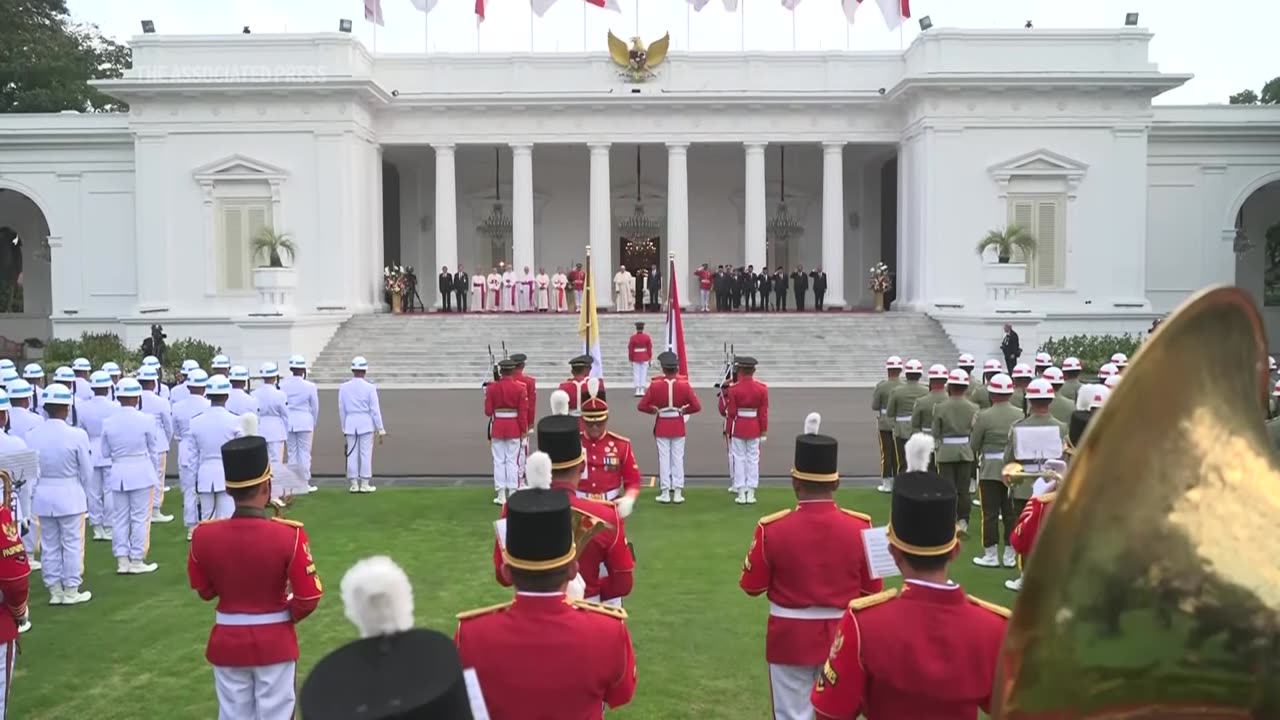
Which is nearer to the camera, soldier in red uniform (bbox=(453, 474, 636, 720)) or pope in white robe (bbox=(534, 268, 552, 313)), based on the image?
soldier in red uniform (bbox=(453, 474, 636, 720))

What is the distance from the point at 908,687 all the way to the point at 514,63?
114 ft

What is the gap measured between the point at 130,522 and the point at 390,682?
30.5 ft

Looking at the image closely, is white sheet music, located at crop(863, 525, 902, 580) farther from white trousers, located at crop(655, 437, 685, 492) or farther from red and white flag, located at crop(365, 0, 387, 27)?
red and white flag, located at crop(365, 0, 387, 27)

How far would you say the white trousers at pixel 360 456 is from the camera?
13.5 m

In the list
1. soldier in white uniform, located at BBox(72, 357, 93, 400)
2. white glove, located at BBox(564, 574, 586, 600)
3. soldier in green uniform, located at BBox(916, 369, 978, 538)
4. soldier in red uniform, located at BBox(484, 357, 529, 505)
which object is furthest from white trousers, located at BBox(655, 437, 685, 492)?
white glove, located at BBox(564, 574, 586, 600)

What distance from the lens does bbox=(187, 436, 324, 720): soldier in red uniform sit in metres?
4.95

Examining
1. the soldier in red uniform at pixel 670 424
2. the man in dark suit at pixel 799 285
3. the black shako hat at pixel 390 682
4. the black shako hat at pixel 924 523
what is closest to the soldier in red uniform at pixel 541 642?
the black shako hat at pixel 924 523

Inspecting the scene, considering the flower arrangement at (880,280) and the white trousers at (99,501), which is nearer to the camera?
the white trousers at (99,501)

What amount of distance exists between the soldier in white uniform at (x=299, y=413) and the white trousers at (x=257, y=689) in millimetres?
8685

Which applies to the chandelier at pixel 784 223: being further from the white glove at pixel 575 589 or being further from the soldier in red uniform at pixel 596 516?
the white glove at pixel 575 589

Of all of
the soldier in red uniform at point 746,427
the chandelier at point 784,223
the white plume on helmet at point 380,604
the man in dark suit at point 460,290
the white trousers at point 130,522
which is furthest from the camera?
the chandelier at point 784,223

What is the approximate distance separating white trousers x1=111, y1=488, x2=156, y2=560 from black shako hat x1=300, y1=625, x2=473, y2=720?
9.00 metres

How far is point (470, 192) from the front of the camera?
40.5 meters

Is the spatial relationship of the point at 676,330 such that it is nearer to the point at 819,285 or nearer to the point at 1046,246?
the point at 819,285
